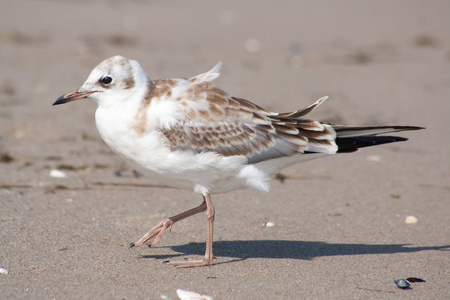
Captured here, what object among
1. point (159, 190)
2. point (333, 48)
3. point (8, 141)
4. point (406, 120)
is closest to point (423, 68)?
point (333, 48)

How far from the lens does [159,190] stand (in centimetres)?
656

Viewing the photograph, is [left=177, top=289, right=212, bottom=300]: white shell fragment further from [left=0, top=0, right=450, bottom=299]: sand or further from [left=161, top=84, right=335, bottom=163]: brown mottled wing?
[left=161, top=84, right=335, bottom=163]: brown mottled wing

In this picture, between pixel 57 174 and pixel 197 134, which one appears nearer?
pixel 197 134

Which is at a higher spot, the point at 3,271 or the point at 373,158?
the point at 3,271

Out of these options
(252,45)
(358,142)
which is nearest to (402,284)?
(358,142)

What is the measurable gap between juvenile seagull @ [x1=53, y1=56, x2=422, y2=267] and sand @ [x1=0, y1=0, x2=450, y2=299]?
52 centimetres

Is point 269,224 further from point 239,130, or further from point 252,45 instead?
point 252,45

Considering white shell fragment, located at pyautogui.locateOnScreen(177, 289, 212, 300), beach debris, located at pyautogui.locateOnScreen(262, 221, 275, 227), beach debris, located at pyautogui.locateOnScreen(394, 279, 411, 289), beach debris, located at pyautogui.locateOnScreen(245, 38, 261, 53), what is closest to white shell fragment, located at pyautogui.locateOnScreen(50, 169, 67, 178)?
beach debris, located at pyautogui.locateOnScreen(262, 221, 275, 227)

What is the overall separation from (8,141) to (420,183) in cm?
476

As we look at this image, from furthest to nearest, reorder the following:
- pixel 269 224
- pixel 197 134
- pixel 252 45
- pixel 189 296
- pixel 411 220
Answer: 1. pixel 252 45
2. pixel 411 220
3. pixel 269 224
4. pixel 197 134
5. pixel 189 296

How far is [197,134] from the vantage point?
4.96 m

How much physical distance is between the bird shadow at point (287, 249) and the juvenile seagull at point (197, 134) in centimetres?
30

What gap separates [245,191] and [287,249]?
1463 millimetres

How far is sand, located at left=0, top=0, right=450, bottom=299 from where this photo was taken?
15.4 feet
